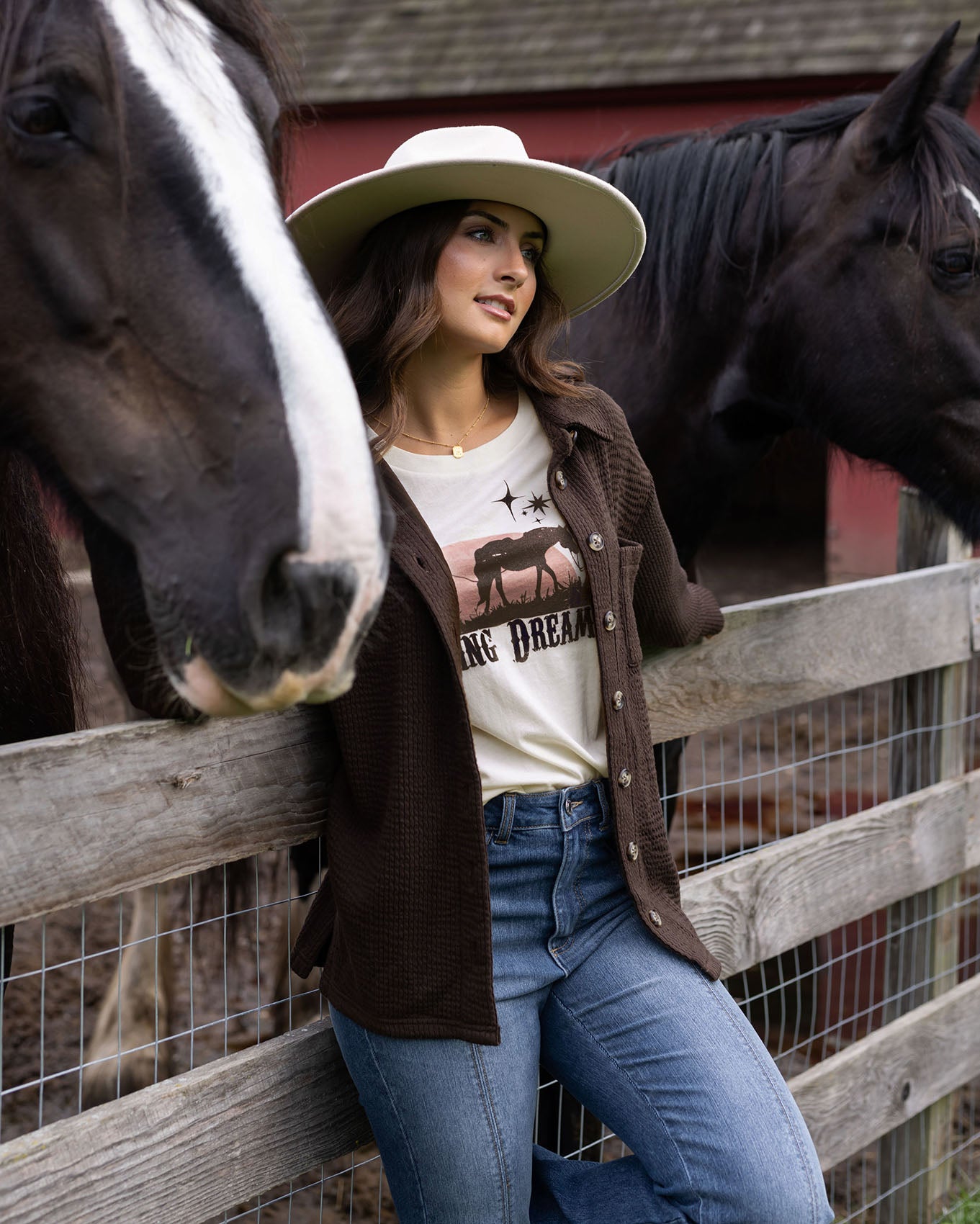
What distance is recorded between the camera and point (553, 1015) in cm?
167

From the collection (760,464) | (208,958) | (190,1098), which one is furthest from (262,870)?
(190,1098)

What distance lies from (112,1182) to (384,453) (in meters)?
0.97

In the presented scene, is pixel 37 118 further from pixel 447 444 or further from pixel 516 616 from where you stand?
pixel 516 616

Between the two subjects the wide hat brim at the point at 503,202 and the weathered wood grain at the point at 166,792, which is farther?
the wide hat brim at the point at 503,202

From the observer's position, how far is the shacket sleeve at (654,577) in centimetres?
190

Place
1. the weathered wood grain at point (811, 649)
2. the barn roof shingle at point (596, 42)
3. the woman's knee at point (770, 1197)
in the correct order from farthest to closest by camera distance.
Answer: the barn roof shingle at point (596, 42) → the weathered wood grain at point (811, 649) → the woman's knee at point (770, 1197)

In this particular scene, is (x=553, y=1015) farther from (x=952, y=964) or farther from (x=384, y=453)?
(x=952, y=964)

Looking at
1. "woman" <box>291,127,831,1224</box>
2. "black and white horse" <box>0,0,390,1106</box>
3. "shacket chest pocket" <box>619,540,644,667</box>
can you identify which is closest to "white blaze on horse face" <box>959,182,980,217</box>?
"woman" <box>291,127,831,1224</box>

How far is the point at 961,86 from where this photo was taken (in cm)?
290

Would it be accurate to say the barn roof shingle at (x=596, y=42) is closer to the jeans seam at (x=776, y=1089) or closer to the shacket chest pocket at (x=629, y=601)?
the shacket chest pocket at (x=629, y=601)

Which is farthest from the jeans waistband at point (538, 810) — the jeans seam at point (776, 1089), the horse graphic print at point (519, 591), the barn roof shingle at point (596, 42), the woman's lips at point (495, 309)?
the barn roof shingle at point (596, 42)

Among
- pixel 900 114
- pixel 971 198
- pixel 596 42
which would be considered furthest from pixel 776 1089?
pixel 596 42

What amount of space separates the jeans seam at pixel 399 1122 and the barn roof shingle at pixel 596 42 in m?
7.28

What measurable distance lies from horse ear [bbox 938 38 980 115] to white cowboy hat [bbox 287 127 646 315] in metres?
1.34
